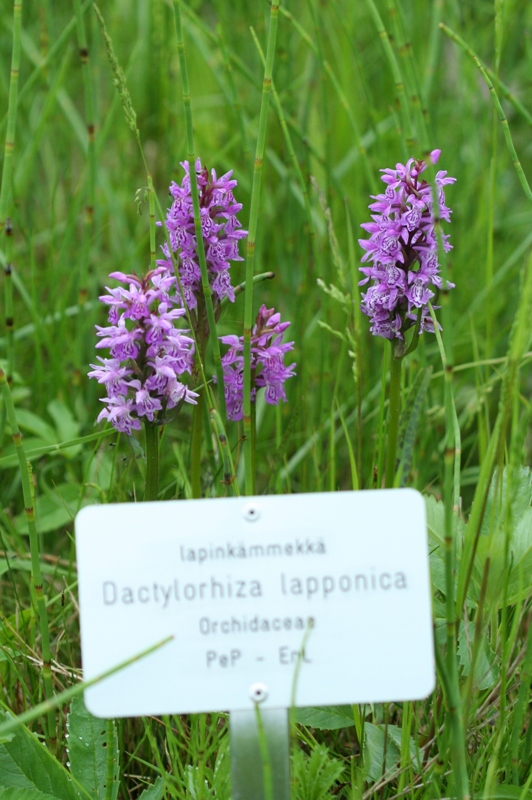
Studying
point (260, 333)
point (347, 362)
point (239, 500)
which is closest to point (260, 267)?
A: point (347, 362)

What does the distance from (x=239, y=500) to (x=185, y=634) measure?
0.49 ft

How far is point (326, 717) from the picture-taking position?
1.08 metres

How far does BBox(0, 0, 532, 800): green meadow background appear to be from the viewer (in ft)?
3.28

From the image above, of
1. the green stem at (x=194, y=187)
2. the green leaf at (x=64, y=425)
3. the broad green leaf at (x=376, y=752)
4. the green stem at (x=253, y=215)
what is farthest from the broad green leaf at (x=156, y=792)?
the green leaf at (x=64, y=425)

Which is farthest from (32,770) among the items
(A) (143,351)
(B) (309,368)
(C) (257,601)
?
(B) (309,368)

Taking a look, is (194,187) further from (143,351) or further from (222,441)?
(222,441)

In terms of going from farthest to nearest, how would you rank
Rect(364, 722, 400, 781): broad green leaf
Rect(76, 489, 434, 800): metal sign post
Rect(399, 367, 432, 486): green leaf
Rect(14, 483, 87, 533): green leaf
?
Rect(14, 483, 87, 533): green leaf, Rect(399, 367, 432, 486): green leaf, Rect(364, 722, 400, 781): broad green leaf, Rect(76, 489, 434, 800): metal sign post

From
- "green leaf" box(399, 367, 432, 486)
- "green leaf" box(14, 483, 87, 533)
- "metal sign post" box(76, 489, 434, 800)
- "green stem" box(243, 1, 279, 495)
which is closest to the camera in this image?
"metal sign post" box(76, 489, 434, 800)

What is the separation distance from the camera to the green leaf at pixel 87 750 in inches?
40.4

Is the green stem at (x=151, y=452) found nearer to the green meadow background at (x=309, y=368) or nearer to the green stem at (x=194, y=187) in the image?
the green meadow background at (x=309, y=368)

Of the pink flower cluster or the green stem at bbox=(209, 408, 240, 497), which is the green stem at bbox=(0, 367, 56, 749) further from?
the green stem at bbox=(209, 408, 240, 497)

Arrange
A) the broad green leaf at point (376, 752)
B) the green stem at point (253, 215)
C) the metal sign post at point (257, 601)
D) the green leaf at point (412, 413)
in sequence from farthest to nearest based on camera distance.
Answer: the green leaf at point (412, 413)
the broad green leaf at point (376, 752)
the green stem at point (253, 215)
the metal sign post at point (257, 601)

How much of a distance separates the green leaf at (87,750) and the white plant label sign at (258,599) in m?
0.24

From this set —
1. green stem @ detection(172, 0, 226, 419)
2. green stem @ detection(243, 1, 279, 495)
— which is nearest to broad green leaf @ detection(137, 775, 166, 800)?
green stem @ detection(243, 1, 279, 495)
